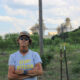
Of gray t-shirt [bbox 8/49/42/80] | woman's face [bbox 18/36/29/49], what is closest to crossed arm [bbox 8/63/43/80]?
gray t-shirt [bbox 8/49/42/80]

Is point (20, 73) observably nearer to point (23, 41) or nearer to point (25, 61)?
point (25, 61)

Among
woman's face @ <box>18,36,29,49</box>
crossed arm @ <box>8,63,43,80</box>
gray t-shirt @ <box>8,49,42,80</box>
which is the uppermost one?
woman's face @ <box>18,36,29,49</box>

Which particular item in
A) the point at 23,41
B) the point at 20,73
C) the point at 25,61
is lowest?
the point at 20,73

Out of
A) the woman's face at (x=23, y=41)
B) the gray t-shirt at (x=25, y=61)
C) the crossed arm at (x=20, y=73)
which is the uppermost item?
the woman's face at (x=23, y=41)

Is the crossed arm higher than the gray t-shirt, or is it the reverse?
the gray t-shirt

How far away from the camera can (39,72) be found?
306cm

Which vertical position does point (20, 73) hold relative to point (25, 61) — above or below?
below

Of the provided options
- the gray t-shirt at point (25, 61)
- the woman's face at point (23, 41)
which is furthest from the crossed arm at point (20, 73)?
the woman's face at point (23, 41)

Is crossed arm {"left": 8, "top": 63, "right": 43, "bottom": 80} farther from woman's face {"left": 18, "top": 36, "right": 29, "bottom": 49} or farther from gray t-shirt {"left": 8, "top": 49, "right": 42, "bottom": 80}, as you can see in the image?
woman's face {"left": 18, "top": 36, "right": 29, "bottom": 49}

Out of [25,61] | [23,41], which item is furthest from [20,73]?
[23,41]

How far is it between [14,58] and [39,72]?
1.19ft

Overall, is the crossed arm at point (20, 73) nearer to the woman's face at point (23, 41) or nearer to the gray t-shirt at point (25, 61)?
the gray t-shirt at point (25, 61)

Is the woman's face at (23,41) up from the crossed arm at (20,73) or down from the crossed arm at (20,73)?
up

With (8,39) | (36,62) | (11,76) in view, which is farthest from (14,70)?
(8,39)
